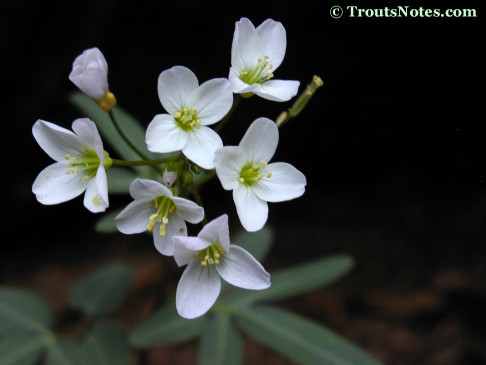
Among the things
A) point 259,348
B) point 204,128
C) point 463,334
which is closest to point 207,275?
point 204,128

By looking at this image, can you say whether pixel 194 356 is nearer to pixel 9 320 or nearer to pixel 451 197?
pixel 9 320

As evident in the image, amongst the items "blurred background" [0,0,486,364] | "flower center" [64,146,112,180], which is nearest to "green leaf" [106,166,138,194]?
"flower center" [64,146,112,180]

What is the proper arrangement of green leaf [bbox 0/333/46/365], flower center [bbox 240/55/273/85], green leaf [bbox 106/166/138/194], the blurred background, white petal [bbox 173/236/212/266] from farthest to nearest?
the blurred background → green leaf [bbox 106/166/138/194] → green leaf [bbox 0/333/46/365] → flower center [bbox 240/55/273/85] → white petal [bbox 173/236/212/266]

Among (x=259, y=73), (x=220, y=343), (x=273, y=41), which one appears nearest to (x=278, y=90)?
(x=259, y=73)

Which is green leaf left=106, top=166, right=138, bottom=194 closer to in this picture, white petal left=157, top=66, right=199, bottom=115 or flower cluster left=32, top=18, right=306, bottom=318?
flower cluster left=32, top=18, right=306, bottom=318

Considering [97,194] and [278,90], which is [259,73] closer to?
[278,90]
